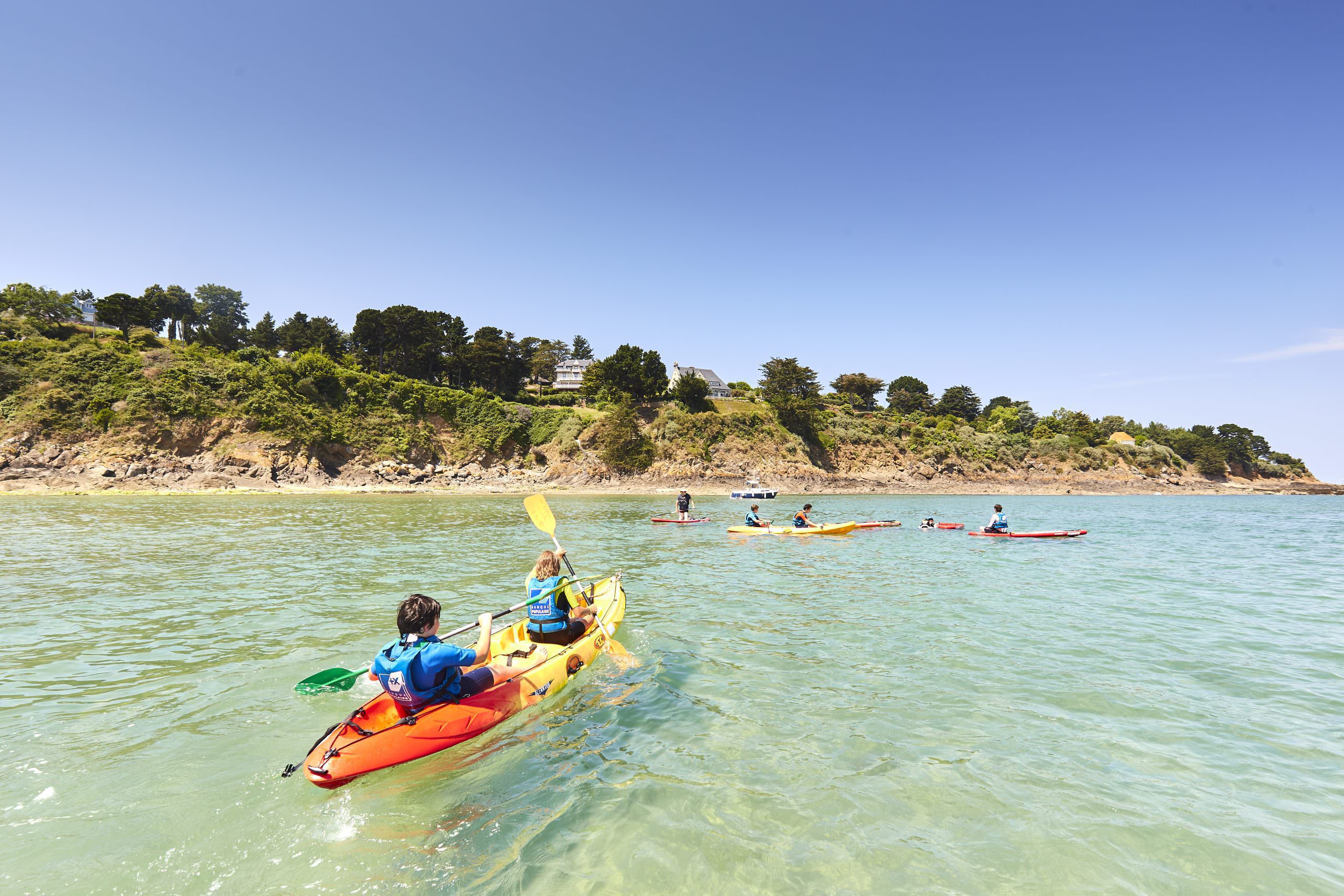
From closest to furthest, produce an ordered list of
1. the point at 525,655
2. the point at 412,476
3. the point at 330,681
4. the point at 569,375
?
the point at 330,681 < the point at 525,655 < the point at 412,476 < the point at 569,375

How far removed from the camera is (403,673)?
5.66m

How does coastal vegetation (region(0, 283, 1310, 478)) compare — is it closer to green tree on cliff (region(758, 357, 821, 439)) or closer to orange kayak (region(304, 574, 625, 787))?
green tree on cliff (region(758, 357, 821, 439))

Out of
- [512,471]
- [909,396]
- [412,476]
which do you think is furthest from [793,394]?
[412,476]

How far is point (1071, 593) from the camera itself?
14797 mm

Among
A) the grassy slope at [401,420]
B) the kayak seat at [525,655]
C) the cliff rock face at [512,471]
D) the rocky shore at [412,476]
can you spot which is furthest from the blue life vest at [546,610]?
the grassy slope at [401,420]

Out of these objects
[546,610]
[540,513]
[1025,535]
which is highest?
[540,513]

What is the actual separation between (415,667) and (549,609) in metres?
3.01

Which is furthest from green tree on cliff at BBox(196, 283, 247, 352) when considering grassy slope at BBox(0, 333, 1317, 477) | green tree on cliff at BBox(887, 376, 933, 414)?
green tree on cliff at BBox(887, 376, 933, 414)

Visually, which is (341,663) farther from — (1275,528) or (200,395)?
(200,395)

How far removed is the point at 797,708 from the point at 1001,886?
333 centimetres

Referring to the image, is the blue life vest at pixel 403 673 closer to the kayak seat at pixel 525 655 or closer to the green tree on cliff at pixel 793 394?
the kayak seat at pixel 525 655

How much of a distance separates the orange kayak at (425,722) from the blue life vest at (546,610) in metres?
0.40

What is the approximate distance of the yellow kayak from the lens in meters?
26.4

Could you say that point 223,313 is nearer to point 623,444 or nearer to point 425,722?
point 623,444
